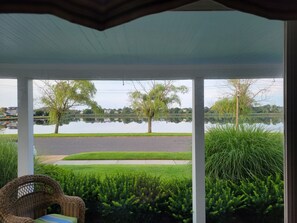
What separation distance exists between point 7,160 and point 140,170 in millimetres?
1493

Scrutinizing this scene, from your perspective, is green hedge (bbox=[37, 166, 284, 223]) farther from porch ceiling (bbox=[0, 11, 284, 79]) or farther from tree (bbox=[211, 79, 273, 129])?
porch ceiling (bbox=[0, 11, 284, 79])

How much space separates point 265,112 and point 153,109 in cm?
127

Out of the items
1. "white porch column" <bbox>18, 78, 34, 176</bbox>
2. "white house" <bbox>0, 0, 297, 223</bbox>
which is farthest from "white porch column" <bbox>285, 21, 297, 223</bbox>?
"white porch column" <bbox>18, 78, 34, 176</bbox>

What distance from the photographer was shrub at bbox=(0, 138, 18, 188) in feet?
8.14

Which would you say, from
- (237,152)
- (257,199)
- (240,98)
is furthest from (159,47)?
(257,199)

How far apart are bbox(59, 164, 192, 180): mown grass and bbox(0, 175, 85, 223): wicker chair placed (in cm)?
33

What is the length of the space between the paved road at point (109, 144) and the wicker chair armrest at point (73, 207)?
523 millimetres

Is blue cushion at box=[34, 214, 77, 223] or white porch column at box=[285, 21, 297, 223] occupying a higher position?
white porch column at box=[285, 21, 297, 223]

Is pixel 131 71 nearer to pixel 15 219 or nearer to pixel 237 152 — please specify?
pixel 237 152

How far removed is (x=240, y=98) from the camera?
8.82ft

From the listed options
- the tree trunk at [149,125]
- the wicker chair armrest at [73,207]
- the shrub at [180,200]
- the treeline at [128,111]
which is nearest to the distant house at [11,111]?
the treeline at [128,111]

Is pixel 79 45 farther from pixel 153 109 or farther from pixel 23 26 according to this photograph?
pixel 153 109

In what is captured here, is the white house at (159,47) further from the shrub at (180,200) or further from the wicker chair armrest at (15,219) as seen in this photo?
the wicker chair armrest at (15,219)

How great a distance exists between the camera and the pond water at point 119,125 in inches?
105
